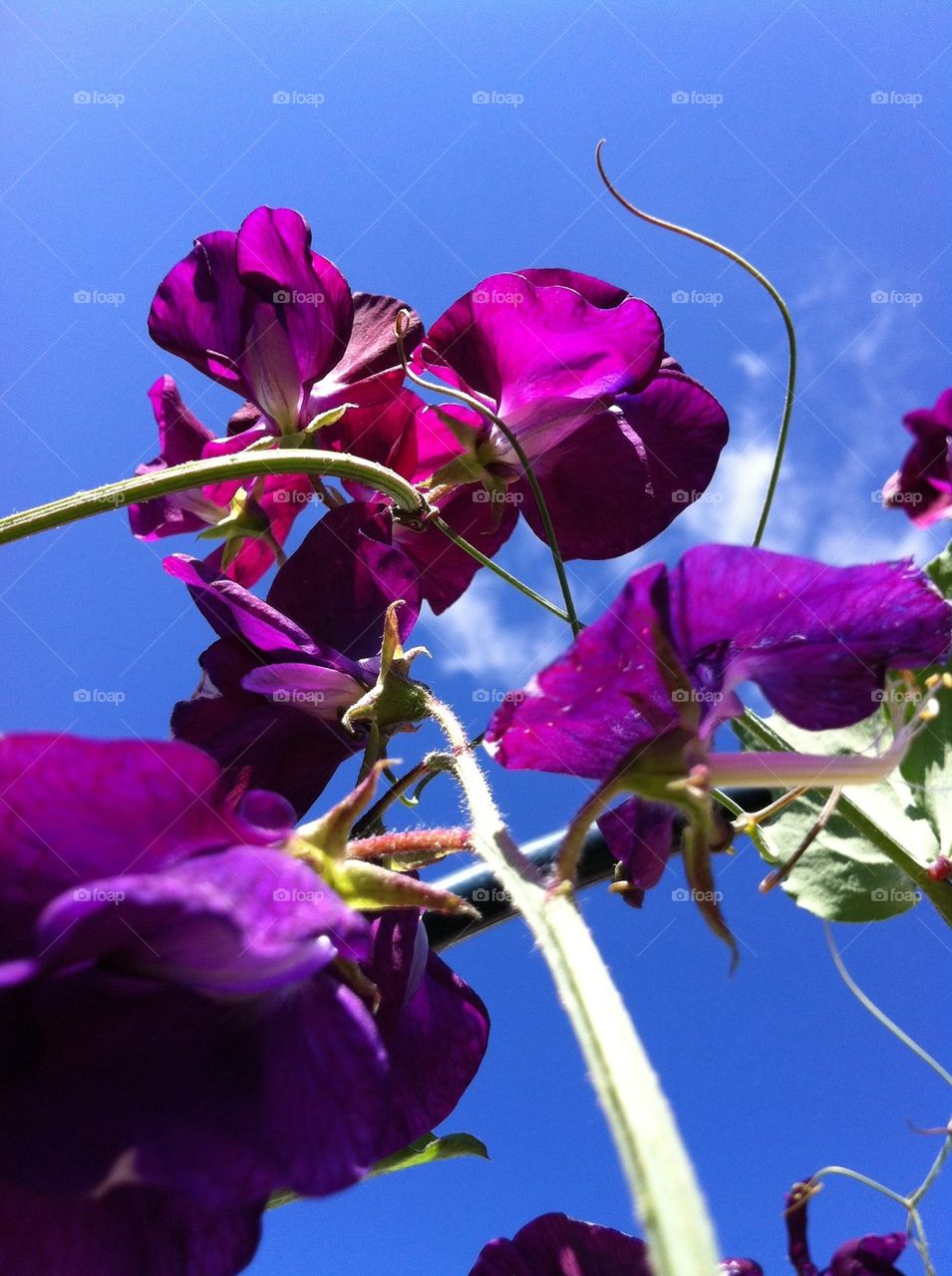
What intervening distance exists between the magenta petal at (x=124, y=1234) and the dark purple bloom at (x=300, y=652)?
0.86 ft

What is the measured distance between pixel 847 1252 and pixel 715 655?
2.45 ft

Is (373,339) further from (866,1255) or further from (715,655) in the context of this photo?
(866,1255)

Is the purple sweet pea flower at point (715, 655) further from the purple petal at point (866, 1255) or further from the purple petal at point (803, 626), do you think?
the purple petal at point (866, 1255)

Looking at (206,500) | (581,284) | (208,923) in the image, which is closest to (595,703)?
(208,923)

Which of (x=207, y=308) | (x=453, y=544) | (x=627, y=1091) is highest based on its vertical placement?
(x=207, y=308)

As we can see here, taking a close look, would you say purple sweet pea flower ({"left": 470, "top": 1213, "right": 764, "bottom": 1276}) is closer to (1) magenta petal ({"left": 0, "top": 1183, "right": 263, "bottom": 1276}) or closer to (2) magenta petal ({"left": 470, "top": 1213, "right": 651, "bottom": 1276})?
(2) magenta petal ({"left": 470, "top": 1213, "right": 651, "bottom": 1276})

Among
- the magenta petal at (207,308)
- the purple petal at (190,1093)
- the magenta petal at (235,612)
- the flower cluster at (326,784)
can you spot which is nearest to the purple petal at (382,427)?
the flower cluster at (326,784)

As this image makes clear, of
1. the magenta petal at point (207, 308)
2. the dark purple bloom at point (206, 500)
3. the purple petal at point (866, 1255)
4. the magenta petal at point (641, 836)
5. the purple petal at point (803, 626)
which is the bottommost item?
the purple petal at point (866, 1255)

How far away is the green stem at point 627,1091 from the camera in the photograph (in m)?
0.22

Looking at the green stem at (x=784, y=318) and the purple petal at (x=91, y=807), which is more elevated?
the green stem at (x=784, y=318)

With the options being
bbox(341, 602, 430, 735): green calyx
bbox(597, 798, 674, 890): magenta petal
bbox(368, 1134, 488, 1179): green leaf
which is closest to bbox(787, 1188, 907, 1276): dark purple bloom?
bbox(368, 1134, 488, 1179): green leaf

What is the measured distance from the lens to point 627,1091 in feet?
0.82

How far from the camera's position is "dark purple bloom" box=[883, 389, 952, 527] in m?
1.03

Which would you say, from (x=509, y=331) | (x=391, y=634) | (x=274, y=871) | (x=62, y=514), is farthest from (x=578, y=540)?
(x=274, y=871)
